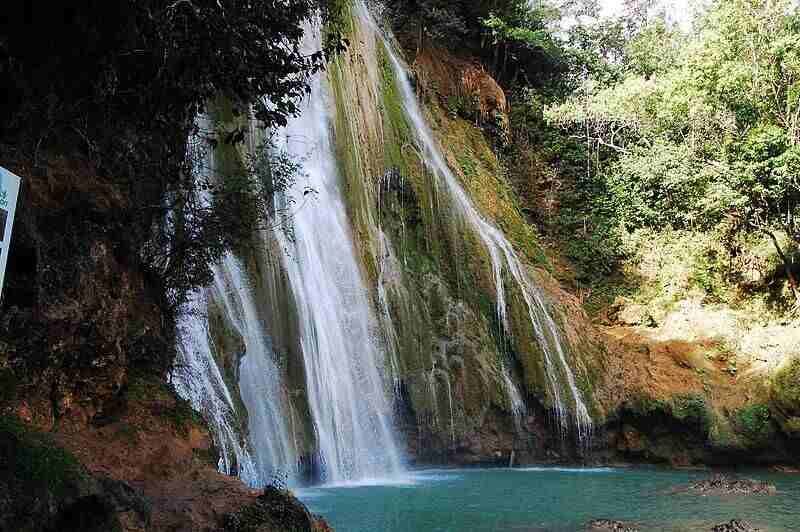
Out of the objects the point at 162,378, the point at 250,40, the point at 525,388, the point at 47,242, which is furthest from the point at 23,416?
the point at 525,388

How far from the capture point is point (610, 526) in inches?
351

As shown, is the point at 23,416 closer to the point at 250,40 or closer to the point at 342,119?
the point at 250,40

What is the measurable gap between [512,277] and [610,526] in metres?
9.31

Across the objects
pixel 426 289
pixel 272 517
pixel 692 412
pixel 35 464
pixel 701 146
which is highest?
pixel 701 146

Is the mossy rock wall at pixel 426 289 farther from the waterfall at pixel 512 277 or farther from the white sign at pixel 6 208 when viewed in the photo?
the white sign at pixel 6 208

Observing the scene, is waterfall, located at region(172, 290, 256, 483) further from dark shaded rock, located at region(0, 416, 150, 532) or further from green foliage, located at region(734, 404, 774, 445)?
green foliage, located at region(734, 404, 774, 445)

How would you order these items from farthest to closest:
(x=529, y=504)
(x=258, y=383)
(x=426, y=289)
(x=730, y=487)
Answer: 1. (x=426, y=289)
2. (x=730, y=487)
3. (x=258, y=383)
4. (x=529, y=504)

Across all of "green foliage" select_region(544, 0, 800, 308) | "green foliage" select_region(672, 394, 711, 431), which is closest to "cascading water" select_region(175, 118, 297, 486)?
"green foliage" select_region(672, 394, 711, 431)

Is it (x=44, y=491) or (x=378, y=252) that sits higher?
(x=378, y=252)

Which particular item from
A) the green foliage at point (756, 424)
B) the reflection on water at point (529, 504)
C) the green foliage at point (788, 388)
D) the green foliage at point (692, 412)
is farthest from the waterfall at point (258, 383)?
the green foliage at point (788, 388)

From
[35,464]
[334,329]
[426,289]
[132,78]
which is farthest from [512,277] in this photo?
[35,464]

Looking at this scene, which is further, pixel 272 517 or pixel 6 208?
pixel 272 517

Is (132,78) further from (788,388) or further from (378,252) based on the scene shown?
(788,388)

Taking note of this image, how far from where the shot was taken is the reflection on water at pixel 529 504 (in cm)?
914
